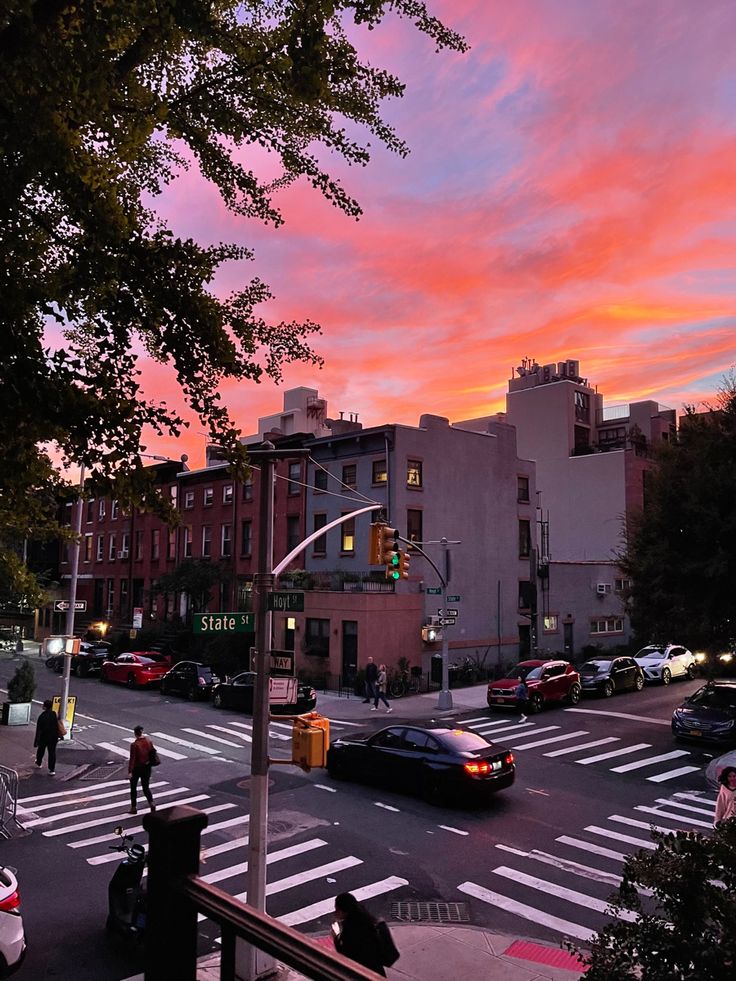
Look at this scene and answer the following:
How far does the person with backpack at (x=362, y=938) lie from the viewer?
21.6ft

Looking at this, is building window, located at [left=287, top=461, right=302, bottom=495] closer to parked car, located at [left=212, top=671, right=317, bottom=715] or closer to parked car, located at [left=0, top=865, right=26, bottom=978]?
parked car, located at [left=212, top=671, right=317, bottom=715]

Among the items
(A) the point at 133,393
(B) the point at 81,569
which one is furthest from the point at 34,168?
(B) the point at 81,569

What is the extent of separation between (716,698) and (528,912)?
15.4 m

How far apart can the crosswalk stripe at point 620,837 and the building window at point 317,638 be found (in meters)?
21.7

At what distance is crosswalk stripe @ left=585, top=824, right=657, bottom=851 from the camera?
43.1ft

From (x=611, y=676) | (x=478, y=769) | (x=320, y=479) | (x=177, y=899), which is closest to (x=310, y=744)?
(x=177, y=899)

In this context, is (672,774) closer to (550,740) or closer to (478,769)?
(550,740)

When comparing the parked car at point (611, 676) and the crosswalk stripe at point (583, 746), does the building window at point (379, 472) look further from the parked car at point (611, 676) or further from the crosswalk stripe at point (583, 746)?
the crosswalk stripe at point (583, 746)

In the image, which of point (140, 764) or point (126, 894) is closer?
point (126, 894)

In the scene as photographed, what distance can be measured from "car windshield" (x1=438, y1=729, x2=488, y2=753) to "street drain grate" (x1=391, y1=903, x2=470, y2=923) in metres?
5.20

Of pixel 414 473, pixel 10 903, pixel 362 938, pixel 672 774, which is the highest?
pixel 414 473

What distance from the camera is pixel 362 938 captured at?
6625mm

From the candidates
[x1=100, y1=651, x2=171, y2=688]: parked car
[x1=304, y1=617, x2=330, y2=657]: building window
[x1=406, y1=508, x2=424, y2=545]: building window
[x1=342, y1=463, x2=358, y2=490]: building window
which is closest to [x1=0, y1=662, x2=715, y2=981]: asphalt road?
[x1=100, y1=651, x2=171, y2=688]: parked car

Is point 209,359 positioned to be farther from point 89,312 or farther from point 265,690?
point 265,690
